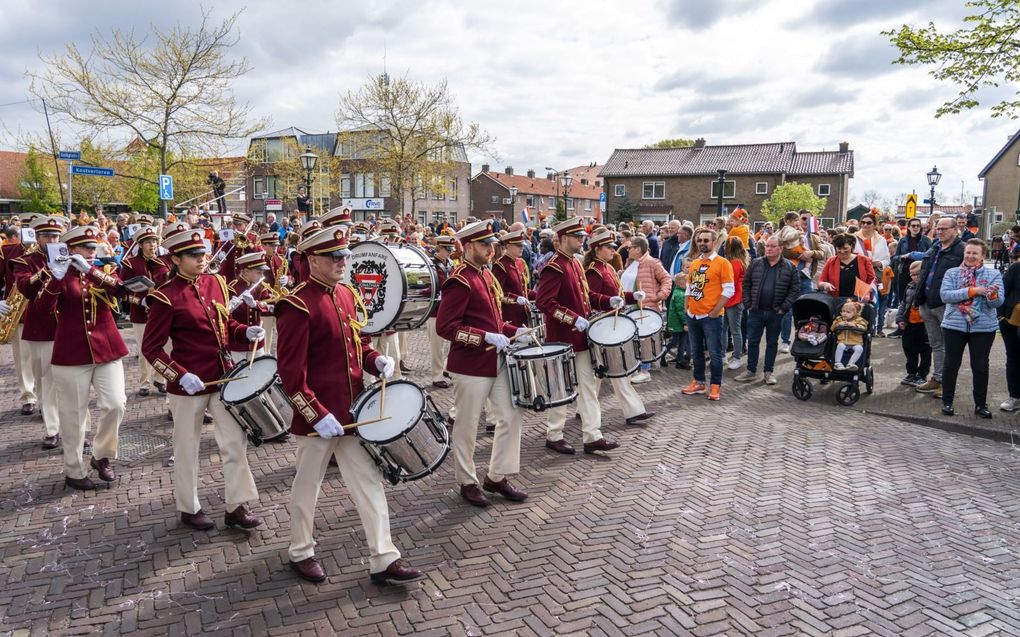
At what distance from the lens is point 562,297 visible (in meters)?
6.80

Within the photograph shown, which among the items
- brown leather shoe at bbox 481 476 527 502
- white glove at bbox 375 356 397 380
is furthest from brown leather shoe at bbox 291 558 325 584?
brown leather shoe at bbox 481 476 527 502

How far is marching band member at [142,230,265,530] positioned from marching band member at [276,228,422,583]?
1.00 m

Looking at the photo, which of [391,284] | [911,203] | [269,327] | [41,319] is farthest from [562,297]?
[911,203]

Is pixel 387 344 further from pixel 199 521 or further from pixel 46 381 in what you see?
pixel 199 521

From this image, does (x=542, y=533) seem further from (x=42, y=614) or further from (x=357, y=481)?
(x=42, y=614)

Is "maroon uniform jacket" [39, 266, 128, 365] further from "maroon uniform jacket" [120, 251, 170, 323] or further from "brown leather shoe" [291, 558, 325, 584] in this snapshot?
"brown leather shoe" [291, 558, 325, 584]

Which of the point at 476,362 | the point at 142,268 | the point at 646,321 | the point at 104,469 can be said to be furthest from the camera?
the point at 142,268

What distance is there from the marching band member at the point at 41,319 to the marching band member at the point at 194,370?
85.6 inches

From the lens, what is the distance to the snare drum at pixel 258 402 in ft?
16.1

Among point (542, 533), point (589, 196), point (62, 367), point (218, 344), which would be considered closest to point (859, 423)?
point (542, 533)

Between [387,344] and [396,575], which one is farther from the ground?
[387,344]

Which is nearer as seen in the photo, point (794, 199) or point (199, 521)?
point (199, 521)

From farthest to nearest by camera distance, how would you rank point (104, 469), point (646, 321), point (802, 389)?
point (802, 389) < point (646, 321) < point (104, 469)

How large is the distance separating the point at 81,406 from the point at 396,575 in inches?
141
